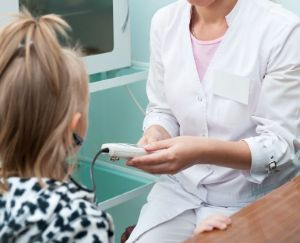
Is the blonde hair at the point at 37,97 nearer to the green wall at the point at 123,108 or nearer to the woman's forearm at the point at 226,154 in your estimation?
the woman's forearm at the point at 226,154

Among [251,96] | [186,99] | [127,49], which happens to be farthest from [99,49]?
[251,96]

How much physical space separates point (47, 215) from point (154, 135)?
2.16ft

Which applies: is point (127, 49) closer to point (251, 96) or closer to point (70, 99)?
point (251, 96)

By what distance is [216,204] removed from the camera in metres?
1.36

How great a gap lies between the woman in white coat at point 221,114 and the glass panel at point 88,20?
0.30 m

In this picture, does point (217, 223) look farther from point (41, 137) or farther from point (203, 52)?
point (203, 52)

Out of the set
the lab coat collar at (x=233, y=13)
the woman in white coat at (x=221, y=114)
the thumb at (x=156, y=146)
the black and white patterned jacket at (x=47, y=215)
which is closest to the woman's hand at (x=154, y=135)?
the woman in white coat at (x=221, y=114)

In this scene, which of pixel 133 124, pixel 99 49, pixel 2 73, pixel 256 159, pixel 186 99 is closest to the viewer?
pixel 2 73

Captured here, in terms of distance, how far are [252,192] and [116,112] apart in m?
0.90

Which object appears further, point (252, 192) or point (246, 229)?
point (252, 192)

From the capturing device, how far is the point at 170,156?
4.01 feet

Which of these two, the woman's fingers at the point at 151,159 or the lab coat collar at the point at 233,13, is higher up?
the lab coat collar at the point at 233,13

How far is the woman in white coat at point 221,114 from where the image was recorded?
127 cm

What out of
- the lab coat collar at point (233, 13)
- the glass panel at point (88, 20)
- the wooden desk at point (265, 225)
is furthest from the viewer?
the glass panel at point (88, 20)
